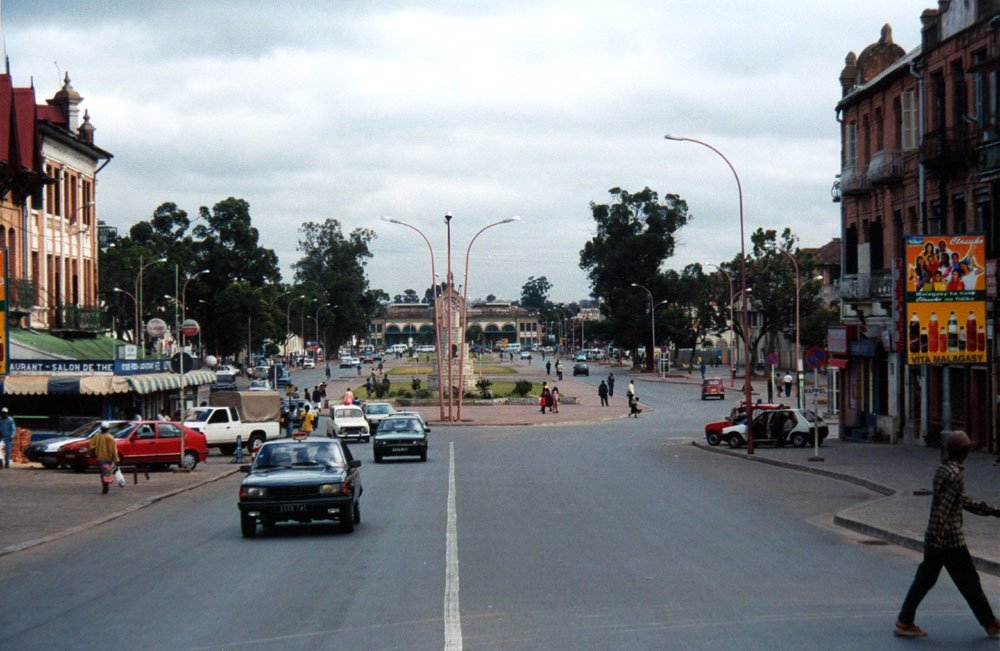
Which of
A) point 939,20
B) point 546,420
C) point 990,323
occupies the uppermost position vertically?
point 939,20

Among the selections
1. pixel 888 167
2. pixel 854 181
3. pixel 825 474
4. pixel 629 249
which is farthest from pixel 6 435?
pixel 629 249

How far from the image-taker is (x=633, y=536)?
1794 cm

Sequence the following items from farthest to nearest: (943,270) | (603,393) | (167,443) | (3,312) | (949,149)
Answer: (603,393) < (167,443) < (949,149) < (943,270) < (3,312)

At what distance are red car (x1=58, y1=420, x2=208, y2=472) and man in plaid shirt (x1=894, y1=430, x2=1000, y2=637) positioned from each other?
27.8 metres

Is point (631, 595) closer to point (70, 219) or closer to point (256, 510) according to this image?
point (256, 510)

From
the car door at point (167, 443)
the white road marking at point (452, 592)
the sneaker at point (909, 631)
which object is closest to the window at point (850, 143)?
the car door at point (167, 443)

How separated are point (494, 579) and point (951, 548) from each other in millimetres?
5304

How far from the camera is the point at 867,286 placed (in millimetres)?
41375

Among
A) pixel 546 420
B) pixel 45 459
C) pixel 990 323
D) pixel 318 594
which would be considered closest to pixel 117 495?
pixel 45 459

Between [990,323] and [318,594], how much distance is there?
2570 cm

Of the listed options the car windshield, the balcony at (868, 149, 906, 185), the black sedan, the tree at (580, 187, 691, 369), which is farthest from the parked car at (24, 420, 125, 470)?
the tree at (580, 187, 691, 369)

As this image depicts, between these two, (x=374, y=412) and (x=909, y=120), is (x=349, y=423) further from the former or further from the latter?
(x=909, y=120)

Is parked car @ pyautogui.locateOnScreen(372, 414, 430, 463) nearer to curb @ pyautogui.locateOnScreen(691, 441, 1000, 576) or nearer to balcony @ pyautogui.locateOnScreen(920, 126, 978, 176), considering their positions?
curb @ pyautogui.locateOnScreen(691, 441, 1000, 576)

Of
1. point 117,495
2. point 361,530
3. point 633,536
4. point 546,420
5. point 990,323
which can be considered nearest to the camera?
point 633,536
